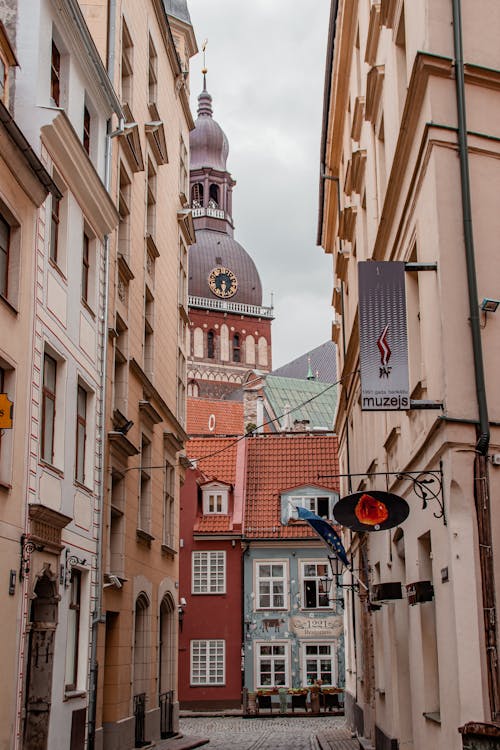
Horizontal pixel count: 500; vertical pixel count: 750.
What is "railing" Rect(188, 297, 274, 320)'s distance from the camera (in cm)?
11188

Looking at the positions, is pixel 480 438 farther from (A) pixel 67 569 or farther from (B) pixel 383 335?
(A) pixel 67 569

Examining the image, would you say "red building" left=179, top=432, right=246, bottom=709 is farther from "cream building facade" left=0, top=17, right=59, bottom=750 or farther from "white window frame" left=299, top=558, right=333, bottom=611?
"cream building facade" left=0, top=17, right=59, bottom=750

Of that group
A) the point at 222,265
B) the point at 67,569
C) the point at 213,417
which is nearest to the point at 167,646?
the point at 67,569

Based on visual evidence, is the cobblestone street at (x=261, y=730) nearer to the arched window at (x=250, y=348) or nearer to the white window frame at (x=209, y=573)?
the white window frame at (x=209, y=573)

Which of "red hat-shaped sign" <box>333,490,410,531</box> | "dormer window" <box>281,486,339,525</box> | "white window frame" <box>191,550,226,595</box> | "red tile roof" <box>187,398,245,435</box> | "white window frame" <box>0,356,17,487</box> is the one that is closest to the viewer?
"red hat-shaped sign" <box>333,490,410,531</box>

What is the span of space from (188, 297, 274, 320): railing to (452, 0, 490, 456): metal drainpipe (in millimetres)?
99663

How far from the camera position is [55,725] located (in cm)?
1509

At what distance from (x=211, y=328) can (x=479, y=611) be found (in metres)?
103

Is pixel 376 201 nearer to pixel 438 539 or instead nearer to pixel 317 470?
pixel 438 539

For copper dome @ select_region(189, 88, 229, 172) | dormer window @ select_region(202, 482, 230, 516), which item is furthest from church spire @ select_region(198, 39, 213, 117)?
dormer window @ select_region(202, 482, 230, 516)

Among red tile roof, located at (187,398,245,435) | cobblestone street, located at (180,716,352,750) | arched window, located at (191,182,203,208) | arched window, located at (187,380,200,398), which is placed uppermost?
arched window, located at (191,182,203,208)

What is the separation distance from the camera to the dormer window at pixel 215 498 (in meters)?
41.4

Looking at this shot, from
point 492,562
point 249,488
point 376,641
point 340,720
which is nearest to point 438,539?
point 492,562

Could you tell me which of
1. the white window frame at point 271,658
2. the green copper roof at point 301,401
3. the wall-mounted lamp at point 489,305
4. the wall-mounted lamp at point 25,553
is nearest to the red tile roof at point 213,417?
the green copper roof at point 301,401
